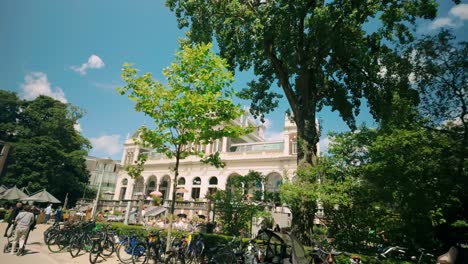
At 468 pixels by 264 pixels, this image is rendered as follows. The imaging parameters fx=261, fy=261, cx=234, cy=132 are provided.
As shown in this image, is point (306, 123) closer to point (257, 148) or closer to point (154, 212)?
point (154, 212)

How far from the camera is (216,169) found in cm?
3750

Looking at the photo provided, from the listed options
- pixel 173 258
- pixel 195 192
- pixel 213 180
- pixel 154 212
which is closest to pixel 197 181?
pixel 195 192

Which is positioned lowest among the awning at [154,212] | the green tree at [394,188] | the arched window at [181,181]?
the awning at [154,212]

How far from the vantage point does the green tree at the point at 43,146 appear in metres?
36.2

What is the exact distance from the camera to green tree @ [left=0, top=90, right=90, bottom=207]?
3622cm

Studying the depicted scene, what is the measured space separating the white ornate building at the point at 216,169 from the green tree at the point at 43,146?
8.67 metres

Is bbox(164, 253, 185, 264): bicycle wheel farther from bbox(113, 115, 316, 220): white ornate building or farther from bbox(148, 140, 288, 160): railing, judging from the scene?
bbox(148, 140, 288, 160): railing

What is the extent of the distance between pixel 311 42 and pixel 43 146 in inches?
1579

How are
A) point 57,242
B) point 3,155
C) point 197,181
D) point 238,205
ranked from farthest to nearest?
1. point 197,181
2. point 3,155
3. point 238,205
4. point 57,242

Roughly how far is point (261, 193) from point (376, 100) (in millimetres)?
8121

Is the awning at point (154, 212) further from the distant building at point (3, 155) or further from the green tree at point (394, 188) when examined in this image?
the distant building at point (3, 155)

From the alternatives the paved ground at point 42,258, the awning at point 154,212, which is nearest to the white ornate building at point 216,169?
the awning at point 154,212

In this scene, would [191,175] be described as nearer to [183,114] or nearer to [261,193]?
[261,193]

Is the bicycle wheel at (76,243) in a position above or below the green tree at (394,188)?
below
